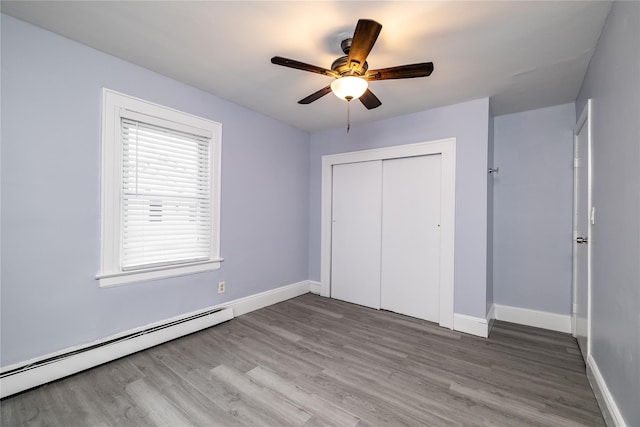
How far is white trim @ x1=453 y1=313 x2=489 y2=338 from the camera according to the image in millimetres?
2725

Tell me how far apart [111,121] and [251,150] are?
1415mm

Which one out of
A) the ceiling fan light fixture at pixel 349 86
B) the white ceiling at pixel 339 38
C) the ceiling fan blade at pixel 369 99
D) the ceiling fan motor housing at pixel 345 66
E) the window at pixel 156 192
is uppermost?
the white ceiling at pixel 339 38

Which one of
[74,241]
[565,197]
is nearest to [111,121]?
[74,241]

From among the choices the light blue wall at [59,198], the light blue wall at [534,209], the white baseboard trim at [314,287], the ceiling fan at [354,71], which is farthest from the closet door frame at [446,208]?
the light blue wall at [59,198]

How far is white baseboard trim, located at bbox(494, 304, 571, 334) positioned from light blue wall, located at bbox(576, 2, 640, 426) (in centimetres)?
119

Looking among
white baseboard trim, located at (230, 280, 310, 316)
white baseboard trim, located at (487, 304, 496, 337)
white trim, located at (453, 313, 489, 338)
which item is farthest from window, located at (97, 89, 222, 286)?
white baseboard trim, located at (487, 304, 496, 337)

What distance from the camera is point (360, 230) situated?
146 inches

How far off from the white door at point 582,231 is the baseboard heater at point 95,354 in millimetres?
3375

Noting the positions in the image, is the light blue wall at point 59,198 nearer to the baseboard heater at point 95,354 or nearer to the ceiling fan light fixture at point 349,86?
the baseboard heater at point 95,354

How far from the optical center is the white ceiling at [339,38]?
5.33ft

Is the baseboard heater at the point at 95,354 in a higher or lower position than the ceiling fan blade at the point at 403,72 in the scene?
lower

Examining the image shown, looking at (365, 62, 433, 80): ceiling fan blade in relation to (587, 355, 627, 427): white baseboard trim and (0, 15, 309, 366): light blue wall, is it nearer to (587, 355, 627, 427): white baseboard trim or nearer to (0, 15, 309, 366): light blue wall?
(0, 15, 309, 366): light blue wall

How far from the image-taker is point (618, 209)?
1445 mm

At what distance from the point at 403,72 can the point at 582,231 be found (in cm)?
219
